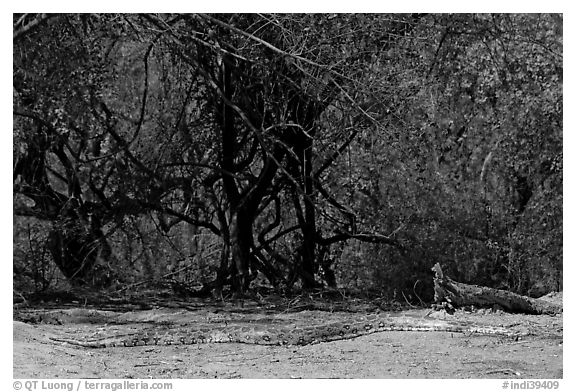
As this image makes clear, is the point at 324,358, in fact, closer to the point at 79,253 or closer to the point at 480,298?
the point at 480,298

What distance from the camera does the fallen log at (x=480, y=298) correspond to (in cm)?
702

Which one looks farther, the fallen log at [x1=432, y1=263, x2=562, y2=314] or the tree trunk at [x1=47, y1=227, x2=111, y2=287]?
the tree trunk at [x1=47, y1=227, x2=111, y2=287]

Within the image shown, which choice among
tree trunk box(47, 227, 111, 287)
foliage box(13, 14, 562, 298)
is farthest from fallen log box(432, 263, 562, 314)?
tree trunk box(47, 227, 111, 287)

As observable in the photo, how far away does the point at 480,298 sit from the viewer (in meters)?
7.03

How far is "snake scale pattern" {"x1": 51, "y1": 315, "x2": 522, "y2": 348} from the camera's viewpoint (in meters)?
Result: 6.55

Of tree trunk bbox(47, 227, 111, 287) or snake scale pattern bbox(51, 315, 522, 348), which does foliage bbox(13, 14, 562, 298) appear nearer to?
tree trunk bbox(47, 227, 111, 287)

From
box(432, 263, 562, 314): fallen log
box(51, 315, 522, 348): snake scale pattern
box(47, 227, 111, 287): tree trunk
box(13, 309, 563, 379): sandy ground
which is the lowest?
box(13, 309, 563, 379): sandy ground

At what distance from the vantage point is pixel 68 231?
7809 mm

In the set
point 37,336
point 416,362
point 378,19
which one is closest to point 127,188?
point 37,336

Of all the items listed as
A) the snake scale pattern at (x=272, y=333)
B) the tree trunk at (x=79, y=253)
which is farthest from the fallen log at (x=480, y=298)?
the tree trunk at (x=79, y=253)

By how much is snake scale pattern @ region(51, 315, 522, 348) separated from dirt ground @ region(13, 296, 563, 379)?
70 millimetres

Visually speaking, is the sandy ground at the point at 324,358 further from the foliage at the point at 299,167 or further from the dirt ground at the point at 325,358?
the foliage at the point at 299,167

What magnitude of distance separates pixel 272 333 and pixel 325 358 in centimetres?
57

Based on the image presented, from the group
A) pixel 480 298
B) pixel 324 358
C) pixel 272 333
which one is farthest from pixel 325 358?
pixel 480 298
